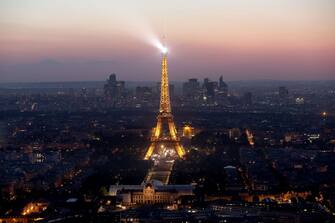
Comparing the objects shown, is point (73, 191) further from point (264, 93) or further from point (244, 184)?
point (264, 93)

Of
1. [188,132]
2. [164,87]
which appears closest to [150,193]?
[164,87]

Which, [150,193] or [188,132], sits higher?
[150,193]

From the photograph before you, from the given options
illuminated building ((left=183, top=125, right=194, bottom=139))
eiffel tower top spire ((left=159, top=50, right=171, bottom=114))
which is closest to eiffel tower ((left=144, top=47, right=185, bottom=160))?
eiffel tower top spire ((left=159, top=50, right=171, bottom=114))

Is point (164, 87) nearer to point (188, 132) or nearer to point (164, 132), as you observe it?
point (164, 132)

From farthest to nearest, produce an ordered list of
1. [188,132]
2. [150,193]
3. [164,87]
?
[188,132] < [164,87] < [150,193]

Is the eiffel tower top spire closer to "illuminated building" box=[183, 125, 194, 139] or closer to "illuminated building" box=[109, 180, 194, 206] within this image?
"illuminated building" box=[183, 125, 194, 139]

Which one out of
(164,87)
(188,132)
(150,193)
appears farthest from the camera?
(188,132)

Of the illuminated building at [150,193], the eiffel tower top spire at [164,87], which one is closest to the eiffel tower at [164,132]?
the eiffel tower top spire at [164,87]

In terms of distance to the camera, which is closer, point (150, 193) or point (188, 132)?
point (150, 193)

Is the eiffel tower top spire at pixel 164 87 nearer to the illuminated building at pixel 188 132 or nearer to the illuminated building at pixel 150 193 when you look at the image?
the illuminated building at pixel 188 132
